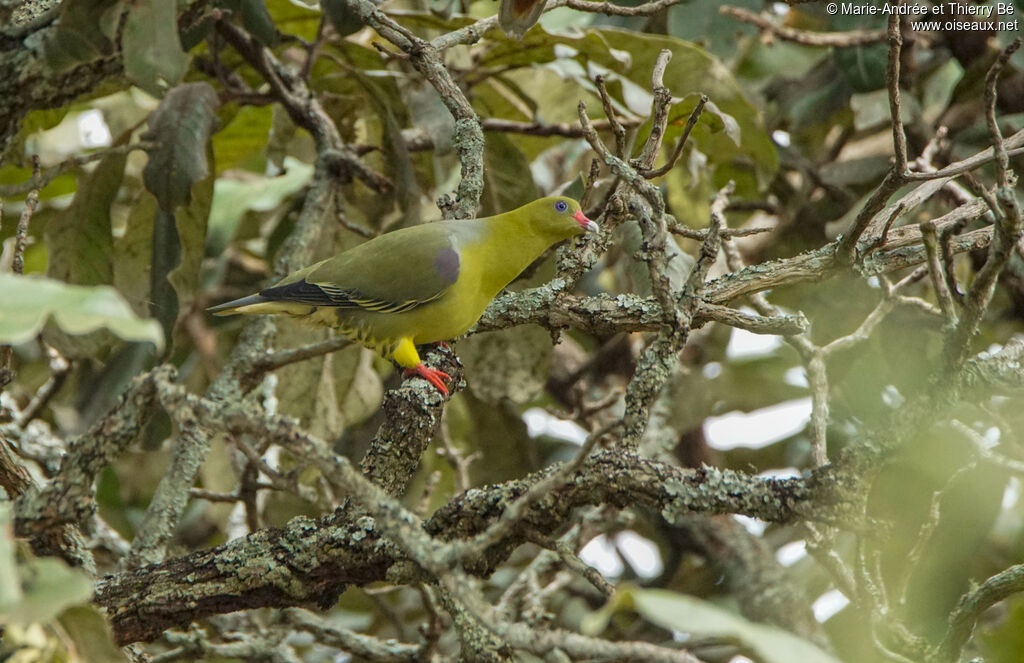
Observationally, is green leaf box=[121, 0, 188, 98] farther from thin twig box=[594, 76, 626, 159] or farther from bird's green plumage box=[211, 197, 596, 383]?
thin twig box=[594, 76, 626, 159]

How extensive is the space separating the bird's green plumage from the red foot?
1.5 inches

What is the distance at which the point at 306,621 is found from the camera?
2.81 m

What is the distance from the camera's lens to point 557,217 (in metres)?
2.82

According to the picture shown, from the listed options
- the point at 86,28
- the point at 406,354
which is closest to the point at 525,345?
the point at 406,354

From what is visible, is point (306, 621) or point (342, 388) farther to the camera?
point (342, 388)

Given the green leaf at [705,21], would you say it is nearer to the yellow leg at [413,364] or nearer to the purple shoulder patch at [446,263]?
the purple shoulder patch at [446,263]

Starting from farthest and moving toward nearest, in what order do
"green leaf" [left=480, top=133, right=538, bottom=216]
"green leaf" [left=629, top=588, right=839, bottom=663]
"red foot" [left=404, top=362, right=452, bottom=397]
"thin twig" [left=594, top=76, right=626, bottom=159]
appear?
1. "green leaf" [left=480, top=133, right=538, bottom=216]
2. "red foot" [left=404, top=362, right=452, bottom=397]
3. "thin twig" [left=594, top=76, right=626, bottom=159]
4. "green leaf" [left=629, top=588, right=839, bottom=663]

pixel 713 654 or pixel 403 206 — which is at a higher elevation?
pixel 403 206

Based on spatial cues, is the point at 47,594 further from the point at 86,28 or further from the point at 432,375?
the point at 86,28

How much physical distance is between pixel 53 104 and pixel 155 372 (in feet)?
4.96

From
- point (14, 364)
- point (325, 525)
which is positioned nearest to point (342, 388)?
point (14, 364)

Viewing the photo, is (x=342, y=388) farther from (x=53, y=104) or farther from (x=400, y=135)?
(x=53, y=104)

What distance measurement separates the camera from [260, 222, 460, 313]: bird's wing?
105 inches

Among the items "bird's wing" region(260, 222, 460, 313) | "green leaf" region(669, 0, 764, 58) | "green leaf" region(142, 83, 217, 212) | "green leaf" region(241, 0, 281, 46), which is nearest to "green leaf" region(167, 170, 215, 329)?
"green leaf" region(142, 83, 217, 212)
